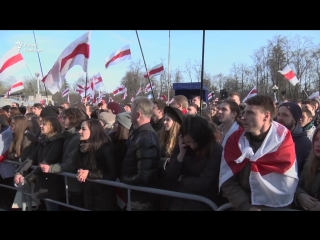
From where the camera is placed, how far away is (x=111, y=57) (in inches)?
383

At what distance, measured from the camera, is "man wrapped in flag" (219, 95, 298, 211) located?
8.52ft

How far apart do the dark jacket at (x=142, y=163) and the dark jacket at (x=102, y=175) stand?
0.30 metres

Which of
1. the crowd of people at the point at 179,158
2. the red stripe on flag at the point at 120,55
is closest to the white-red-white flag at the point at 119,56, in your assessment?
the red stripe on flag at the point at 120,55

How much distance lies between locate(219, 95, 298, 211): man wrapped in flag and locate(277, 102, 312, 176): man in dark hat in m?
0.75

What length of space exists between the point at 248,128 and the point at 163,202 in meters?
1.23

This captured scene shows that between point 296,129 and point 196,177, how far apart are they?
4.47ft

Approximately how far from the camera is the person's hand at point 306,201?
2600 millimetres

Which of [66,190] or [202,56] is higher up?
[202,56]

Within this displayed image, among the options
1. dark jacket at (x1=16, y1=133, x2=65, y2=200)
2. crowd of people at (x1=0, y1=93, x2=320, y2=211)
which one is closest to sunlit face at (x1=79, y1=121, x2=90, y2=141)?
crowd of people at (x1=0, y1=93, x2=320, y2=211)

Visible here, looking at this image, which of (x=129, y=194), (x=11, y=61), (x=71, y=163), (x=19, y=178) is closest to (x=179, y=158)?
(x=129, y=194)

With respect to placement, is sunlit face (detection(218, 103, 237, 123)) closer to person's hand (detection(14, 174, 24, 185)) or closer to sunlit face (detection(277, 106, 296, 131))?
sunlit face (detection(277, 106, 296, 131))

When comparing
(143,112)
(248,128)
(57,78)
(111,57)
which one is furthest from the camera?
(111,57)

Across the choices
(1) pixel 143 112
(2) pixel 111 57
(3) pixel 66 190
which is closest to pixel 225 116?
(1) pixel 143 112
